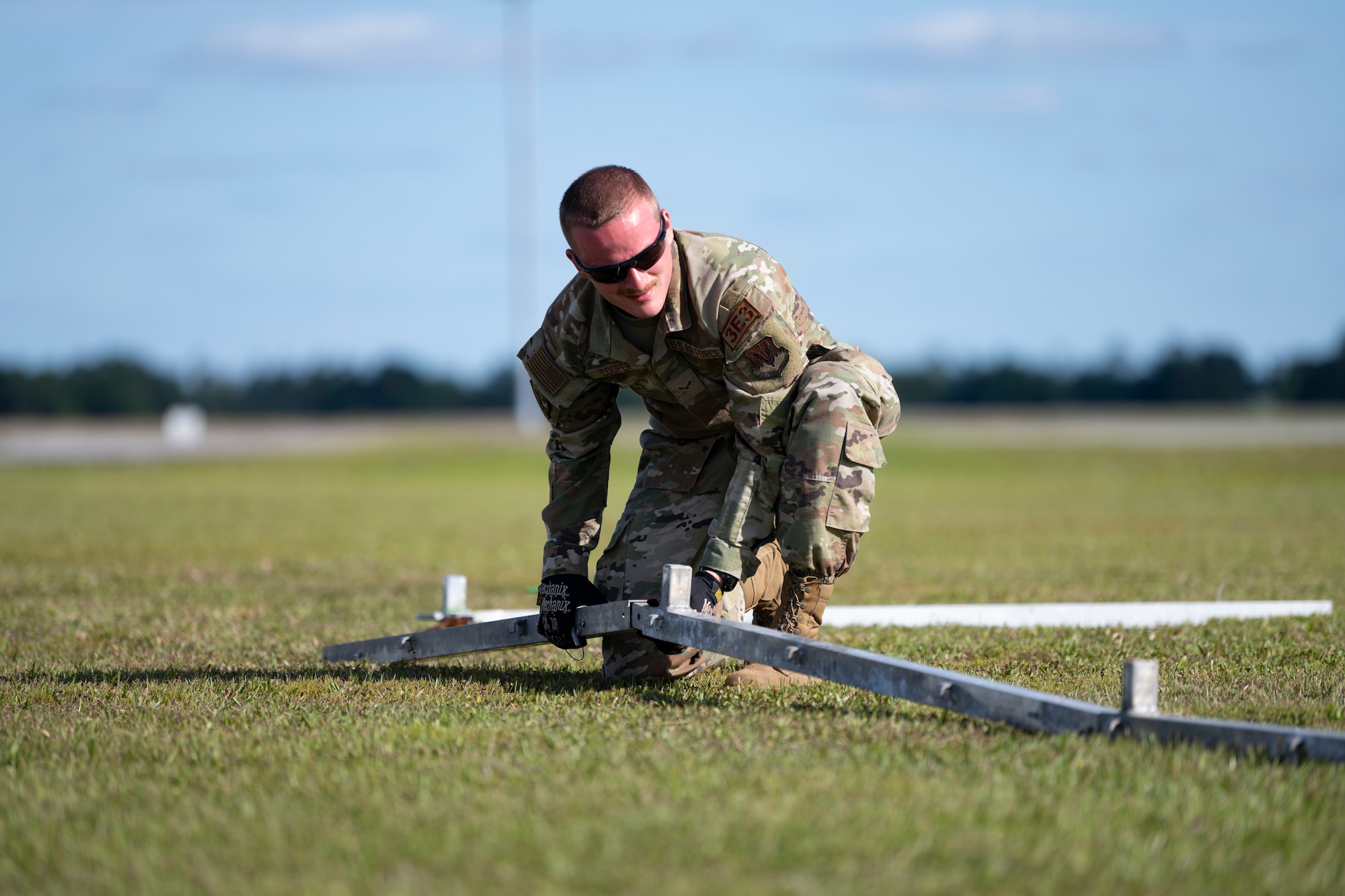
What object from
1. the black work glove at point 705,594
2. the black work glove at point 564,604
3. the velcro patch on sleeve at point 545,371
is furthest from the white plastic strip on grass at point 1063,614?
the black work glove at point 705,594

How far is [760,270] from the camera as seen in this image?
14.8ft

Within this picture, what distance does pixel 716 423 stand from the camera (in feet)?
16.7

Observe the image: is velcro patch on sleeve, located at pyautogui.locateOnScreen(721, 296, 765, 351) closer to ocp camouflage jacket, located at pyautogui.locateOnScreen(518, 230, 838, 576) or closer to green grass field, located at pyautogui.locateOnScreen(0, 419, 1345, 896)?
ocp camouflage jacket, located at pyautogui.locateOnScreen(518, 230, 838, 576)

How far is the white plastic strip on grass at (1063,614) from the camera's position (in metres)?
6.25

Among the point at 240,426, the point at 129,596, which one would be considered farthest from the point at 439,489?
the point at 240,426

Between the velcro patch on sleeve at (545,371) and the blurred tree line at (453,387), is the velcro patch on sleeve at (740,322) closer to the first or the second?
the velcro patch on sleeve at (545,371)

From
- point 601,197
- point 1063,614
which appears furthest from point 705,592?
point 1063,614

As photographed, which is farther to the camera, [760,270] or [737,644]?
[760,270]

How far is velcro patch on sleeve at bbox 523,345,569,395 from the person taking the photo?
188 inches

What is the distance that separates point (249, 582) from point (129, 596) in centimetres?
121

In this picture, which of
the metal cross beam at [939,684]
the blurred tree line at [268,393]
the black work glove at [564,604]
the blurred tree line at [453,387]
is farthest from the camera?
the blurred tree line at [268,393]

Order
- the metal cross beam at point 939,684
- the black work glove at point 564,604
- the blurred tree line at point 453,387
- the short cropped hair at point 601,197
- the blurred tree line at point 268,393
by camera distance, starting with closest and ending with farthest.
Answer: the metal cross beam at point 939,684 < the short cropped hair at point 601,197 < the black work glove at point 564,604 < the blurred tree line at point 453,387 < the blurred tree line at point 268,393

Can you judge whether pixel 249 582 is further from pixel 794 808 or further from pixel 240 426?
pixel 240 426

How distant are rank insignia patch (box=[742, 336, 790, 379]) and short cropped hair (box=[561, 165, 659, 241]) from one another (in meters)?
0.60
